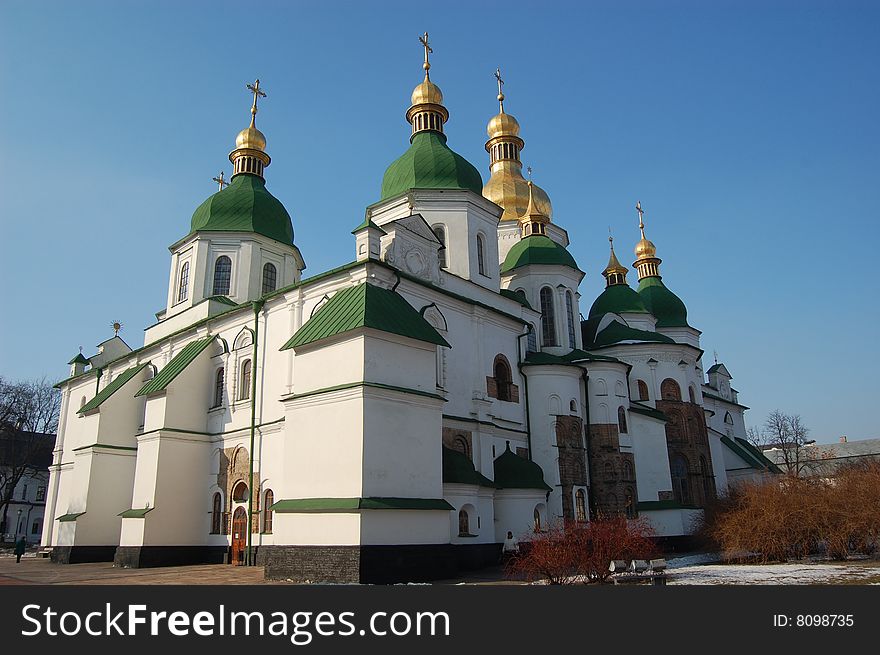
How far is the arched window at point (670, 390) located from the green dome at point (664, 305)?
7.29m

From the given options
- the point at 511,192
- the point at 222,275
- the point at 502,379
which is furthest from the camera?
the point at 511,192

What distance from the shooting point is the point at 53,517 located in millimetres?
31328

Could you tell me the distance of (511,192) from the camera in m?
36.6

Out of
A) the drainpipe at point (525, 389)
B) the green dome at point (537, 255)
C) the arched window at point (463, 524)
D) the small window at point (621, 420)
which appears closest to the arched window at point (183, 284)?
the green dome at point (537, 255)

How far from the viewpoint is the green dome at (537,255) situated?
29.4 meters

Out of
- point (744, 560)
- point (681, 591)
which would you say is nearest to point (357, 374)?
point (681, 591)

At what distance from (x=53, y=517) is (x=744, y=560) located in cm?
3052

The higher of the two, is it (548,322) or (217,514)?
(548,322)

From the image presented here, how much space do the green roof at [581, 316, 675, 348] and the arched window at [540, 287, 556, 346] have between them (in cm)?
373

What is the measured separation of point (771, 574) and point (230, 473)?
54.7ft

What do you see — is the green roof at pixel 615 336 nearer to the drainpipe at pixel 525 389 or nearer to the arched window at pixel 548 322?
the arched window at pixel 548 322

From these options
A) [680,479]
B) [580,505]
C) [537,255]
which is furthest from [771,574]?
[537,255]

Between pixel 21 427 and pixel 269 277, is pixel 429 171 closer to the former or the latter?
pixel 269 277

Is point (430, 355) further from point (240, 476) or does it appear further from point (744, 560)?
point (744, 560)
